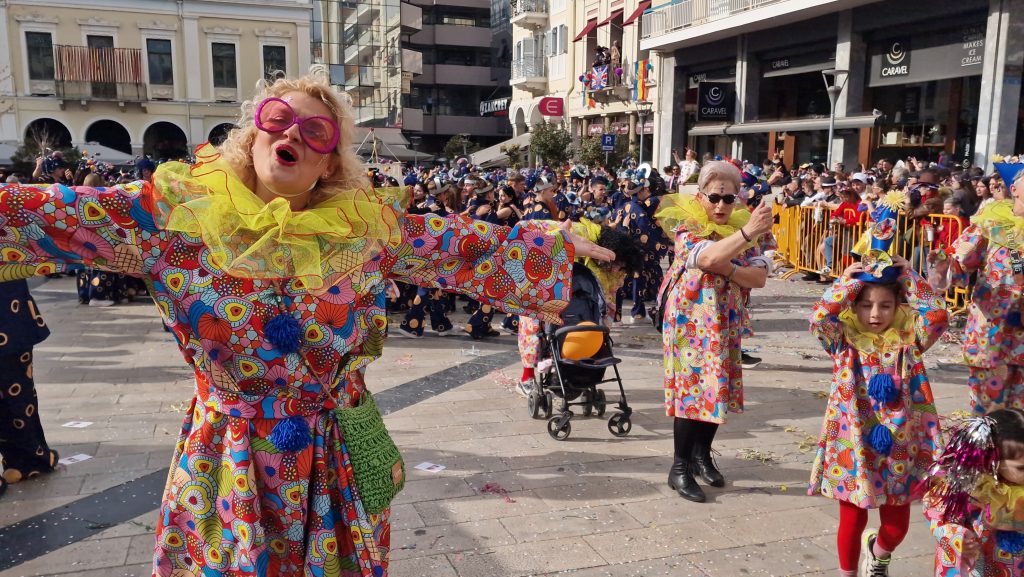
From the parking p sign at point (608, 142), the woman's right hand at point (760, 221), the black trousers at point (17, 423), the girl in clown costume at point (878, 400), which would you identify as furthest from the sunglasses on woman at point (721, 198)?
the parking p sign at point (608, 142)

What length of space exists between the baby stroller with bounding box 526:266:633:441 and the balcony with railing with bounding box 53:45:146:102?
3831 cm

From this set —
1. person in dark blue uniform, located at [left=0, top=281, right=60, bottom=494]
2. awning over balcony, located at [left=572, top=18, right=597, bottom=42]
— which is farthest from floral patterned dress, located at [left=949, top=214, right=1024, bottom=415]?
awning over balcony, located at [left=572, top=18, right=597, bottom=42]

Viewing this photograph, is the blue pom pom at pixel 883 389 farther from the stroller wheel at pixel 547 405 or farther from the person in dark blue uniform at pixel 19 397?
the person in dark blue uniform at pixel 19 397

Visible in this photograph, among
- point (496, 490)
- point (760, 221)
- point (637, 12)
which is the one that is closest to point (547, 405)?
point (496, 490)

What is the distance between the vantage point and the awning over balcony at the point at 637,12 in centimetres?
2854

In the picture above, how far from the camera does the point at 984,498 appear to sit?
2818 millimetres

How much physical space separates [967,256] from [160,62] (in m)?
41.3

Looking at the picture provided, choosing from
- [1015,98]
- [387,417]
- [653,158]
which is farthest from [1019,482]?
[653,158]

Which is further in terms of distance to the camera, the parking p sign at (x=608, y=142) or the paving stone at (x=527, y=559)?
the parking p sign at (x=608, y=142)

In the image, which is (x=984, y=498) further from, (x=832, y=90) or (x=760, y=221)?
(x=832, y=90)

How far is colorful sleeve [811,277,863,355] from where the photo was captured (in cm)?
A: 352

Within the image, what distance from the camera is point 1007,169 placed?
4832 mm

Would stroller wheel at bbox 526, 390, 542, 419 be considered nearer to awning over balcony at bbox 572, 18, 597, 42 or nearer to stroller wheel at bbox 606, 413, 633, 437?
stroller wheel at bbox 606, 413, 633, 437

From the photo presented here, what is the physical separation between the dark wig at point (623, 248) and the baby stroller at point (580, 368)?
0.90 ft
